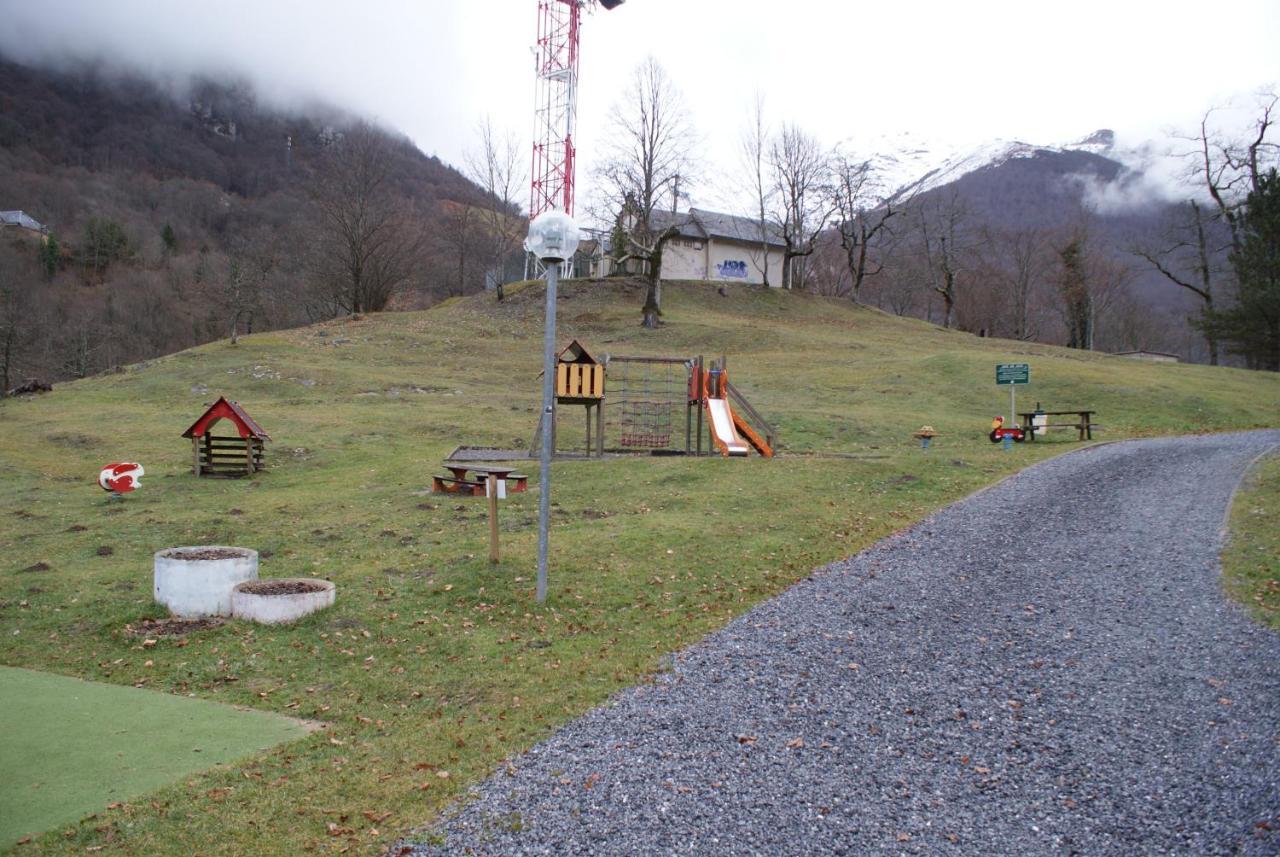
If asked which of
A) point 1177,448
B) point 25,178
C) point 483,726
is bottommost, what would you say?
point 483,726

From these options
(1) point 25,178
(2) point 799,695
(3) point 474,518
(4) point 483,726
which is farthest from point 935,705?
(1) point 25,178

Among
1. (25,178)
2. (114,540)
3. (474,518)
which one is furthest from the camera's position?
(25,178)

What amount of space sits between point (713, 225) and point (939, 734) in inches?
2272

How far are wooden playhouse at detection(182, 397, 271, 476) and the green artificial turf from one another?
11.9m

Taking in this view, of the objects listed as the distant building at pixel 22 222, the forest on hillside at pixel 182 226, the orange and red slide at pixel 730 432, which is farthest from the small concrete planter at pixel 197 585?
the distant building at pixel 22 222

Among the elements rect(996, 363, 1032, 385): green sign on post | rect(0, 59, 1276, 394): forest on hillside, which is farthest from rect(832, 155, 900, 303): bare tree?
rect(996, 363, 1032, 385): green sign on post

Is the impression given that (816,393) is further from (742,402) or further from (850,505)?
(850,505)

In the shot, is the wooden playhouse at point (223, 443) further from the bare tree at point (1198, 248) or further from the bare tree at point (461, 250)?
the bare tree at point (461, 250)

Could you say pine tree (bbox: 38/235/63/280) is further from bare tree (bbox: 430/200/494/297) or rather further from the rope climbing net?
the rope climbing net

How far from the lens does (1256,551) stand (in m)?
10.1

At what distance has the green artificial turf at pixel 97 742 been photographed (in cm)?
501

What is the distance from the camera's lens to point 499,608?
30.1ft

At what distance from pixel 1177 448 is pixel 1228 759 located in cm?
1621

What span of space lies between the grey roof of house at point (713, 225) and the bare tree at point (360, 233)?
17.6 meters
